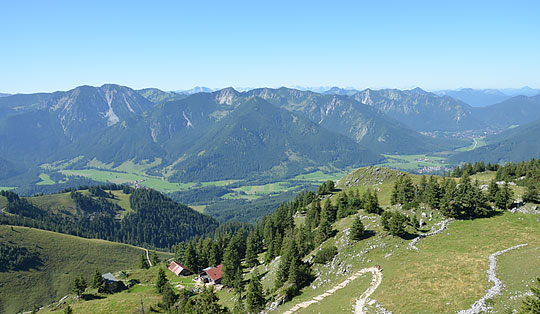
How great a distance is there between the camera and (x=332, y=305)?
54.2 meters

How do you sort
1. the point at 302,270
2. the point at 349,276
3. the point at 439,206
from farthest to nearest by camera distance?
the point at 439,206 < the point at 302,270 < the point at 349,276

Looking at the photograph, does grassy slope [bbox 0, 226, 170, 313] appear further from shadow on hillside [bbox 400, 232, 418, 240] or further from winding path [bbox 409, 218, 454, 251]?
winding path [bbox 409, 218, 454, 251]

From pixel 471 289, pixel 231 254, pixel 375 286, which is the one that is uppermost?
pixel 471 289

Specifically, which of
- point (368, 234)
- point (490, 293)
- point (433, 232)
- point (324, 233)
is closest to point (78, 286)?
point (324, 233)

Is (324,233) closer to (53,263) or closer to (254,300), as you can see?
(254,300)

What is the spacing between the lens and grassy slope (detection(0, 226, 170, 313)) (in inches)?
5507

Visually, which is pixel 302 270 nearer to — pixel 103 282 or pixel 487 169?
pixel 103 282

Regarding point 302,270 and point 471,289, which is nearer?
point 471,289

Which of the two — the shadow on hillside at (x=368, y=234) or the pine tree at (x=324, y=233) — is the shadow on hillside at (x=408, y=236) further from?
the pine tree at (x=324, y=233)

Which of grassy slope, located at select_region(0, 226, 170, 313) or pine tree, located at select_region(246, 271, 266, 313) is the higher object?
pine tree, located at select_region(246, 271, 266, 313)

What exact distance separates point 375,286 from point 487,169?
472 ft

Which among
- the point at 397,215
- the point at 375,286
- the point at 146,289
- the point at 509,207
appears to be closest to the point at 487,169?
the point at 509,207

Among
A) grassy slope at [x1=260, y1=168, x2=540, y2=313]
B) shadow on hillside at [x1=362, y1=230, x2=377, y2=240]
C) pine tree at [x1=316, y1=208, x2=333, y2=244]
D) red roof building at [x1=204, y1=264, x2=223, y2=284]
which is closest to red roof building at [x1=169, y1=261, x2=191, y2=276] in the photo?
red roof building at [x1=204, y1=264, x2=223, y2=284]

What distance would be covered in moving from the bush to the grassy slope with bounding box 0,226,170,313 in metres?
132
